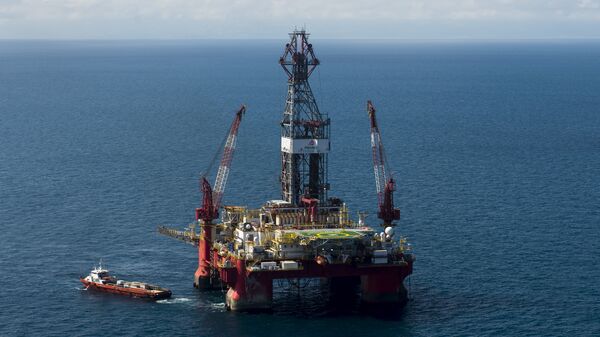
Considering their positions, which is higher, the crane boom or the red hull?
the crane boom

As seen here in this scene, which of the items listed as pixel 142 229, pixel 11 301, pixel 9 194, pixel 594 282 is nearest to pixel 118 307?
pixel 11 301

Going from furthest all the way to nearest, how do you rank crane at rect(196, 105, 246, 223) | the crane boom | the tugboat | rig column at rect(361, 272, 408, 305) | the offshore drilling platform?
the crane boom < crane at rect(196, 105, 246, 223) < the tugboat < rig column at rect(361, 272, 408, 305) < the offshore drilling platform

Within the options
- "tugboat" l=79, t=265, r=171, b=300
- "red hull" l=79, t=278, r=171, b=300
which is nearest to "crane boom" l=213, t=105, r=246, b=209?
"tugboat" l=79, t=265, r=171, b=300

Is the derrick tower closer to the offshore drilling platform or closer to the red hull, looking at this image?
the offshore drilling platform

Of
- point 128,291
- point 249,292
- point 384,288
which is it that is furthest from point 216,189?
Answer: point 384,288

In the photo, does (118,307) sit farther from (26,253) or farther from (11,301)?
(26,253)

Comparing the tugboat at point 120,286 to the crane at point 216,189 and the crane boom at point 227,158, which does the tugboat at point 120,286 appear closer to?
the crane at point 216,189

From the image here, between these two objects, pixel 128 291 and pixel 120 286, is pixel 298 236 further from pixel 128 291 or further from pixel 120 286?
pixel 120 286
